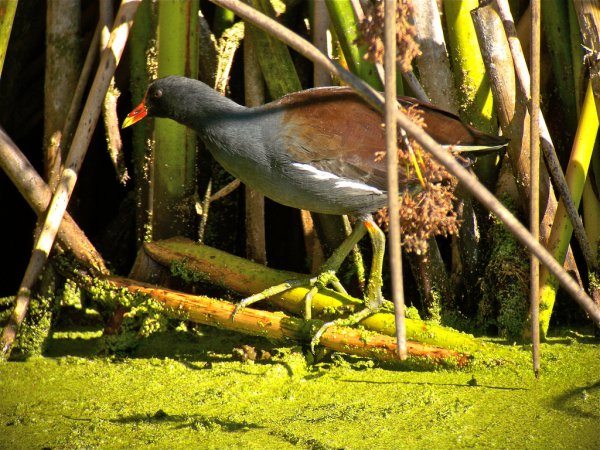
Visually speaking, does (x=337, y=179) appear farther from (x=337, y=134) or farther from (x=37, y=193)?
(x=37, y=193)

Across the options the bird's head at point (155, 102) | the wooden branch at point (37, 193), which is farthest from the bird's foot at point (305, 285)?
the bird's head at point (155, 102)

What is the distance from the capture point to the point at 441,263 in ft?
7.81

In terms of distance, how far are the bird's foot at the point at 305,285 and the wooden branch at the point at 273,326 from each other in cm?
3

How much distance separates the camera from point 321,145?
2.00 meters

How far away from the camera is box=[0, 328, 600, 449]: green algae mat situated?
1670 mm

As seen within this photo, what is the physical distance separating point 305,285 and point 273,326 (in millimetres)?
162

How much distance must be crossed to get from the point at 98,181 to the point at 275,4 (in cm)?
104

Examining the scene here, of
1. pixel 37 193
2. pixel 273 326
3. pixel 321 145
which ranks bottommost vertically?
pixel 273 326

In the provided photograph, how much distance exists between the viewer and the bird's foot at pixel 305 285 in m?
2.13

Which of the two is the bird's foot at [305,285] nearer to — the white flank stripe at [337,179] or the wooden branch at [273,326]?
the wooden branch at [273,326]

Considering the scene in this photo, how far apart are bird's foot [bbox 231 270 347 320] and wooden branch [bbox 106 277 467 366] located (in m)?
0.03

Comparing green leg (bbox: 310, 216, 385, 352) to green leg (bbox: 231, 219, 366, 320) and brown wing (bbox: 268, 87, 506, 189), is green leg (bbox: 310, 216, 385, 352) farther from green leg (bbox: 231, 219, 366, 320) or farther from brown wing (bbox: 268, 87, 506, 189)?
brown wing (bbox: 268, 87, 506, 189)

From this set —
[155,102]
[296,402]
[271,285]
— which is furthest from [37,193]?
[296,402]

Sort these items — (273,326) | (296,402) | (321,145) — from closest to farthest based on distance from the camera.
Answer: (296,402) < (321,145) < (273,326)
